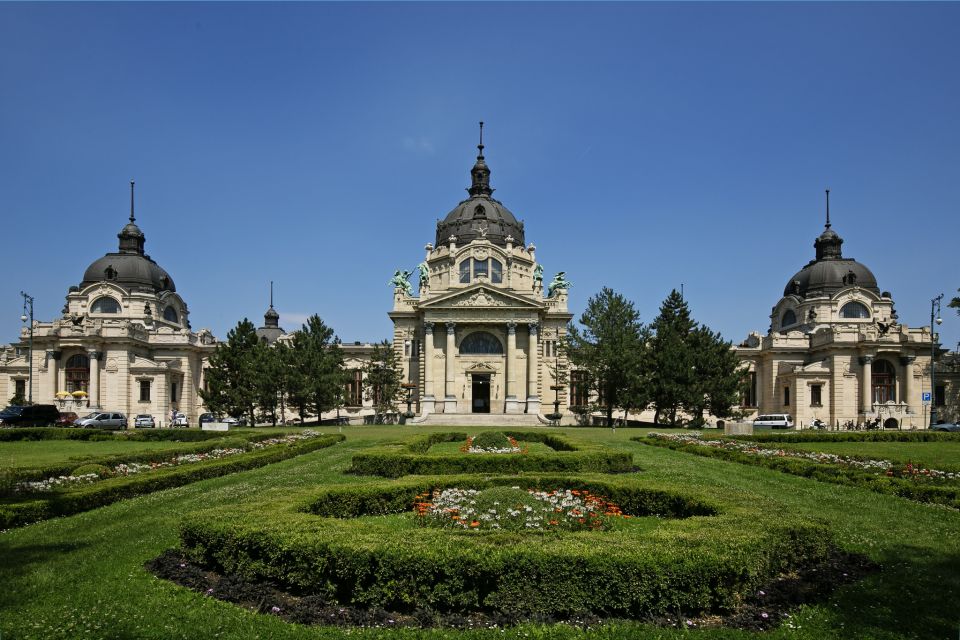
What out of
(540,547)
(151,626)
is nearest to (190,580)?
(151,626)

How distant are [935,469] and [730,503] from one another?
1288 cm

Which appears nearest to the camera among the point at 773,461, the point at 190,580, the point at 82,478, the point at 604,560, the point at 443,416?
the point at 604,560

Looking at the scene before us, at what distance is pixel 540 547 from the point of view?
8555mm

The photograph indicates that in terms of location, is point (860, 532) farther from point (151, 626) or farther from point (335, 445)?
point (335, 445)

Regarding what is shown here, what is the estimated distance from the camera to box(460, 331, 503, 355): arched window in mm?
64062

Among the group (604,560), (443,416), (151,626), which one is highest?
(604,560)

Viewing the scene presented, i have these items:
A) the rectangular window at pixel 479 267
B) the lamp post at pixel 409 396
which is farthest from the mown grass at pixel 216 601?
the rectangular window at pixel 479 267

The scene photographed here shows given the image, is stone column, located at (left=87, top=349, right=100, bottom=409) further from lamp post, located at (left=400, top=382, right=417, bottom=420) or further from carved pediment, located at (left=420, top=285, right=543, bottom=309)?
carved pediment, located at (left=420, top=285, right=543, bottom=309)

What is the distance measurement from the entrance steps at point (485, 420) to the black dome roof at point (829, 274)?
39.8 m

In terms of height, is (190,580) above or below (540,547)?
below

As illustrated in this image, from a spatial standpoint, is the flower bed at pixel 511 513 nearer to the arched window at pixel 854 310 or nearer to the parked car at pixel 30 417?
the parked car at pixel 30 417

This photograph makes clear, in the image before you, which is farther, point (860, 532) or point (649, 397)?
point (649, 397)

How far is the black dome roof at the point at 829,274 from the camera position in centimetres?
7400

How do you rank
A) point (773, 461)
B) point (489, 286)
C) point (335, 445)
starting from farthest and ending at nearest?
point (489, 286) → point (335, 445) → point (773, 461)
